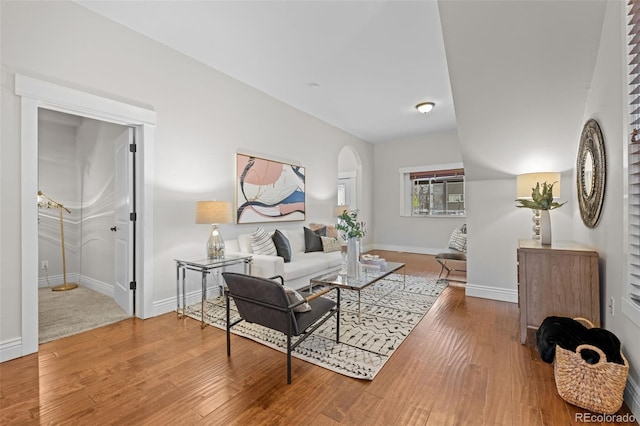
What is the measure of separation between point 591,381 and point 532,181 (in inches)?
80.4

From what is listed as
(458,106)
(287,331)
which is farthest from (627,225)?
(287,331)

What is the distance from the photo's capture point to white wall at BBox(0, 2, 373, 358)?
7.62 ft

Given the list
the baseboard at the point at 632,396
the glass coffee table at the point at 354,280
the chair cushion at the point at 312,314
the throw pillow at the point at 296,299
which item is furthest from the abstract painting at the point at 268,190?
the baseboard at the point at 632,396

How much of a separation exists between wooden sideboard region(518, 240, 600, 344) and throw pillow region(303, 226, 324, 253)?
295cm

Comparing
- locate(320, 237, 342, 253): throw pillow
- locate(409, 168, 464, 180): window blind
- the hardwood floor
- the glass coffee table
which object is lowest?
the hardwood floor

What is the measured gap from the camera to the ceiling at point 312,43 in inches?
109

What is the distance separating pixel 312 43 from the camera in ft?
10.9

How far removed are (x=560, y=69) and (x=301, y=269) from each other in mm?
3279

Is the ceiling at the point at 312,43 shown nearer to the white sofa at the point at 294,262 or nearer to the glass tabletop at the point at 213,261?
the white sofa at the point at 294,262

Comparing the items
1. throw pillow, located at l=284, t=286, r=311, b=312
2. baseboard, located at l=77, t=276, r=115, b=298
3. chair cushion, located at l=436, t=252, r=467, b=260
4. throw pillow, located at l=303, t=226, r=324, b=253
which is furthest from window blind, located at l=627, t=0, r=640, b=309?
baseboard, located at l=77, t=276, r=115, b=298

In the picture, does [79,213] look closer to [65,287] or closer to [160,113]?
[65,287]

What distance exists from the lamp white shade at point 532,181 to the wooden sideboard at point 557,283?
0.73 m

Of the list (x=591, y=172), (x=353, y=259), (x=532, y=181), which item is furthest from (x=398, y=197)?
(x=591, y=172)

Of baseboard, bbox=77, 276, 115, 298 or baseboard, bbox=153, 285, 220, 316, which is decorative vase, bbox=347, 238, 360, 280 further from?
baseboard, bbox=77, 276, 115, 298
